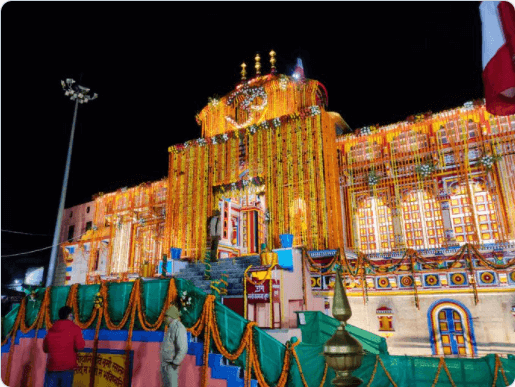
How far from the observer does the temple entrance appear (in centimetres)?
1792

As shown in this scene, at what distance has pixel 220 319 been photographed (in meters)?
7.59

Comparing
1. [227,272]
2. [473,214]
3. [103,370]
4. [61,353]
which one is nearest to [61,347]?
[61,353]

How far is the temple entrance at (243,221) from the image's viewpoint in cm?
1792

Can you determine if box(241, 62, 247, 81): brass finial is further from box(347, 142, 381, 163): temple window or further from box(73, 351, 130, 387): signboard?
box(73, 351, 130, 387): signboard

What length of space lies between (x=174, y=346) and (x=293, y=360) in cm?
234

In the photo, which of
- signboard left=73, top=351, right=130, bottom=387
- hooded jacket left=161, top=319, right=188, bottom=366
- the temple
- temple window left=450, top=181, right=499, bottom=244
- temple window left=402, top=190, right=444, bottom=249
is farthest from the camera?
temple window left=402, top=190, right=444, bottom=249

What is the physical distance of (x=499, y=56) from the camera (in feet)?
18.9

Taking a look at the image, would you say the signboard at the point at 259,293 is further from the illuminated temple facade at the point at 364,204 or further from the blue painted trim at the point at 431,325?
the blue painted trim at the point at 431,325

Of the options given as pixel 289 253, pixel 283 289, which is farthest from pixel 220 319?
pixel 289 253

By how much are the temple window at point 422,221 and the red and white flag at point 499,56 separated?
958 centimetres

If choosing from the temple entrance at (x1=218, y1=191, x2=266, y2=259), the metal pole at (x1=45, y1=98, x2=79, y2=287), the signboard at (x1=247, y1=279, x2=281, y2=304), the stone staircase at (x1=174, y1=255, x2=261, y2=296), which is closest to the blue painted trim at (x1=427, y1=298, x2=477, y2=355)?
the signboard at (x1=247, y1=279, x2=281, y2=304)

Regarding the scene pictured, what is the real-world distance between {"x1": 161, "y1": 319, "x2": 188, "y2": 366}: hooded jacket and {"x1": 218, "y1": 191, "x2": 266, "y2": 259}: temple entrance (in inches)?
432

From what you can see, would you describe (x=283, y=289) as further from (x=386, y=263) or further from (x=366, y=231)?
(x=366, y=231)

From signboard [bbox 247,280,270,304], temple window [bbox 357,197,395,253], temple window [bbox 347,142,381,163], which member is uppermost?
temple window [bbox 347,142,381,163]
